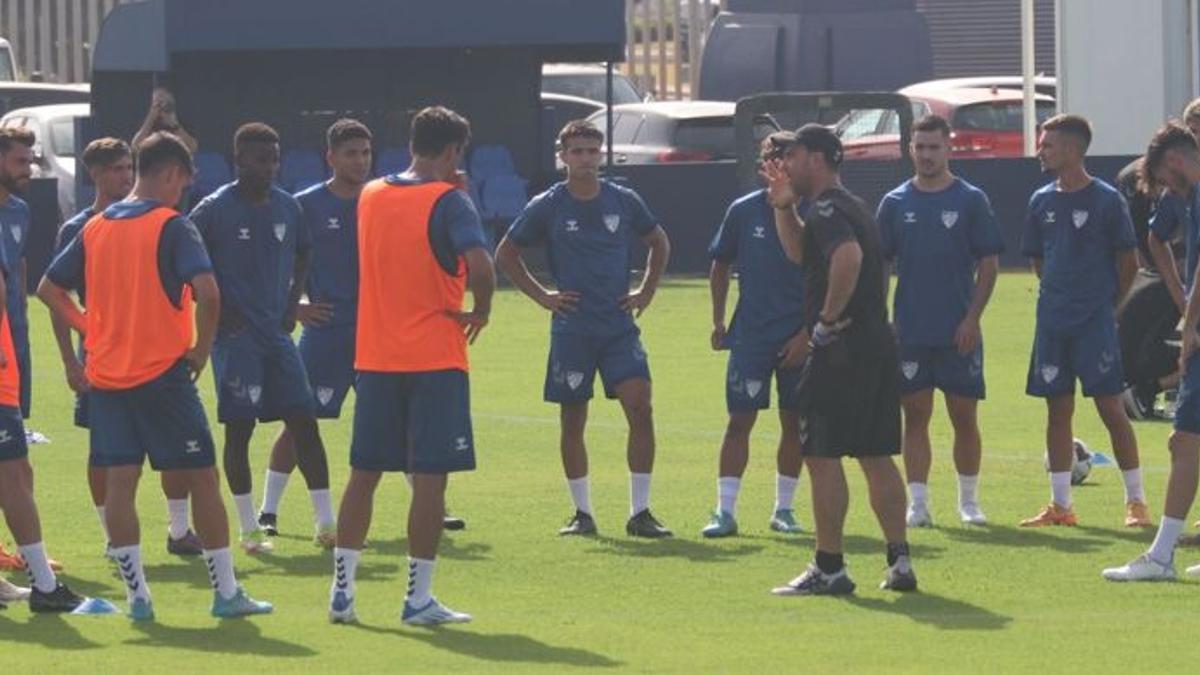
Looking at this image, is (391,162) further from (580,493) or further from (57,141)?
(580,493)

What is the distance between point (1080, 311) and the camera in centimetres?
1446

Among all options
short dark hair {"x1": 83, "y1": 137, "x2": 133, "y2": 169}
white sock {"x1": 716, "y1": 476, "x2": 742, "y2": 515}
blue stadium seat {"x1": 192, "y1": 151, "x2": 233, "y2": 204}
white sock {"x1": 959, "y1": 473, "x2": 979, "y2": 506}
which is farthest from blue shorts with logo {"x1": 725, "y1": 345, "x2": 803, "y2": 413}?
blue stadium seat {"x1": 192, "y1": 151, "x2": 233, "y2": 204}

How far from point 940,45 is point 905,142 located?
19.2 m

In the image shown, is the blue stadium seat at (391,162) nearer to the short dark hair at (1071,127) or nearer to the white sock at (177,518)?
the short dark hair at (1071,127)

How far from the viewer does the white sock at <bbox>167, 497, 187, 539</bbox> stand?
44.2 ft

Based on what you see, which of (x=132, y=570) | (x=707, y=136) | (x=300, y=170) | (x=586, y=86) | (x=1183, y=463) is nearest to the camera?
(x=132, y=570)

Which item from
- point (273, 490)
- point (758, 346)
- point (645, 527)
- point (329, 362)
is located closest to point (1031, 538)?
point (758, 346)

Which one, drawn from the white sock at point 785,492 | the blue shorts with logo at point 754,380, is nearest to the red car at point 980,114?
the blue shorts with logo at point 754,380

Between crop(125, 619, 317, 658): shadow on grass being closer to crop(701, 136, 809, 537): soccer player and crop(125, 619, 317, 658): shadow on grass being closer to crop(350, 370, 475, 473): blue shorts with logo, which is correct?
crop(350, 370, 475, 473): blue shorts with logo

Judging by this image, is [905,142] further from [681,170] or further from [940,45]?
[940,45]

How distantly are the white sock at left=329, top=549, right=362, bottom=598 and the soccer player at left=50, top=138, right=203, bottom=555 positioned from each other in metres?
1.41

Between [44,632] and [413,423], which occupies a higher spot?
[413,423]

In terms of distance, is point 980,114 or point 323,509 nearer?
point 323,509

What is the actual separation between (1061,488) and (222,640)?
15.8 feet
